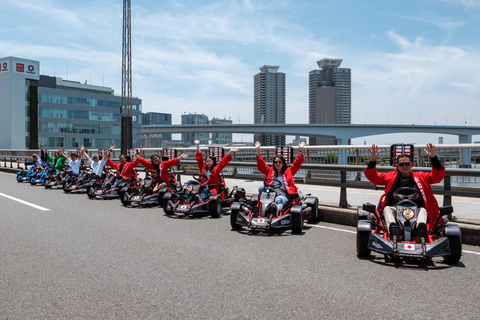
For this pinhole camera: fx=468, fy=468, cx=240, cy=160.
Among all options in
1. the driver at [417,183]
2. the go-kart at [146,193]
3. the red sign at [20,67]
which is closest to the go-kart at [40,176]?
the go-kart at [146,193]

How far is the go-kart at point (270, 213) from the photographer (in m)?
7.84

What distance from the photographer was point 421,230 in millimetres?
5750

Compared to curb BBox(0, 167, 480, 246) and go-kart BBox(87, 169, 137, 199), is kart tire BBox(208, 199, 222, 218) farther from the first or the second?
go-kart BBox(87, 169, 137, 199)

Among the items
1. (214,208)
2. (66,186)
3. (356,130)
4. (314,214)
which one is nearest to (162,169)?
(214,208)

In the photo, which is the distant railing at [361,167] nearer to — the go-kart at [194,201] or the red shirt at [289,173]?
the red shirt at [289,173]

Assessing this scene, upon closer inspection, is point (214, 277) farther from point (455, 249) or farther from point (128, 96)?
point (128, 96)

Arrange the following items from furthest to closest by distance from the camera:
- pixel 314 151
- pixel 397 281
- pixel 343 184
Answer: pixel 314 151, pixel 343 184, pixel 397 281

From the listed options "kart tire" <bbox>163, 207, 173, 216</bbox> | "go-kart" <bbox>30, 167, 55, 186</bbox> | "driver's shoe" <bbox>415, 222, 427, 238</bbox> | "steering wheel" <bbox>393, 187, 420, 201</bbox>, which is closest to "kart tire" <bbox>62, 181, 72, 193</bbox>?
"go-kart" <bbox>30, 167, 55, 186</bbox>

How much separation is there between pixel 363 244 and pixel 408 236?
56cm

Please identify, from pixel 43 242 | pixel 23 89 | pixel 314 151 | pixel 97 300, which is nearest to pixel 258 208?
pixel 43 242

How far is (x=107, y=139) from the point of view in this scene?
11575 centimetres

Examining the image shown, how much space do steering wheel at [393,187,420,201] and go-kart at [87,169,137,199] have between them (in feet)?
27.6

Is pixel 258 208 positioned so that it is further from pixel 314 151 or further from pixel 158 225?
pixel 314 151

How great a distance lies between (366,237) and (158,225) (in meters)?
4.21
